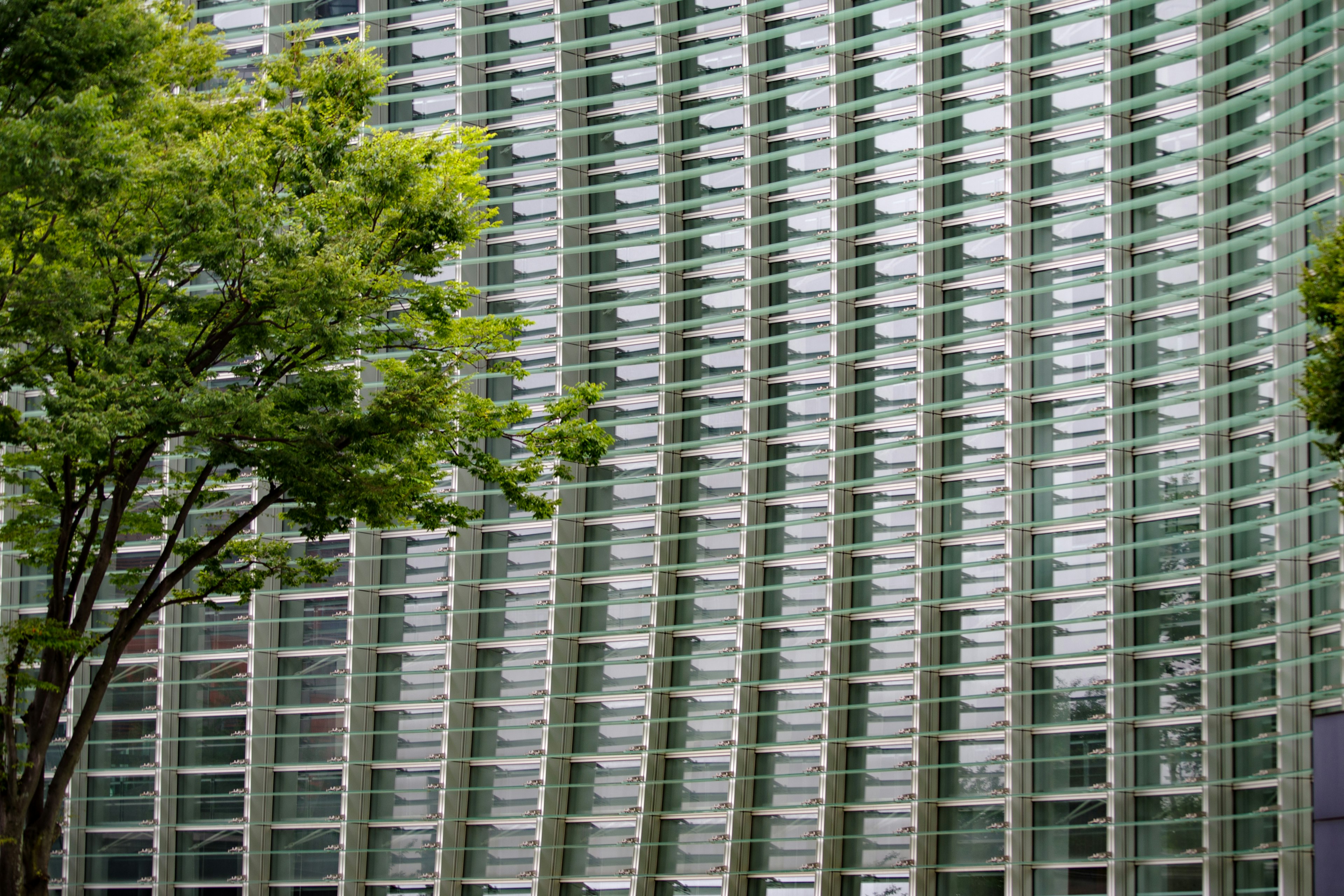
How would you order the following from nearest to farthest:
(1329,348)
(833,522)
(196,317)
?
(1329,348) → (196,317) → (833,522)

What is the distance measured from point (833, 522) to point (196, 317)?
46.6ft

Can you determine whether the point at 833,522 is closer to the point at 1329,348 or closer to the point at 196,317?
the point at 1329,348

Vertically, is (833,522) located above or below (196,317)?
below

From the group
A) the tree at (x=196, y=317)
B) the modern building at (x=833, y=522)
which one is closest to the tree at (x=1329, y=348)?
the modern building at (x=833, y=522)

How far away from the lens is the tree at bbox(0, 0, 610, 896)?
13109mm

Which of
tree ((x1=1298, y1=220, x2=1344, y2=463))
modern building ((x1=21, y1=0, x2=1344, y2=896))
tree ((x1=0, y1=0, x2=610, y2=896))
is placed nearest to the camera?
tree ((x1=0, y1=0, x2=610, y2=896))

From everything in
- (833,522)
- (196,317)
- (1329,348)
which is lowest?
(833,522)

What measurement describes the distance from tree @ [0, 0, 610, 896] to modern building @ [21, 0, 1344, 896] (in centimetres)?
797

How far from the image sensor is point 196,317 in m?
14.7

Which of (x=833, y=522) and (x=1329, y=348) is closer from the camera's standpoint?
(x=1329, y=348)

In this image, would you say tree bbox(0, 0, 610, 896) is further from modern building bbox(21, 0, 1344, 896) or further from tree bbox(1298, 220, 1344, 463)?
modern building bbox(21, 0, 1344, 896)

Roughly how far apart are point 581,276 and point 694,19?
543cm

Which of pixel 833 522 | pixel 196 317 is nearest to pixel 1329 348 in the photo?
pixel 196 317

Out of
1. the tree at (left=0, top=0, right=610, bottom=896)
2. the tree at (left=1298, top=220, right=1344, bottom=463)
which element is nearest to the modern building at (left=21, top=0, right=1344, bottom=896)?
the tree at (left=1298, top=220, right=1344, bottom=463)
